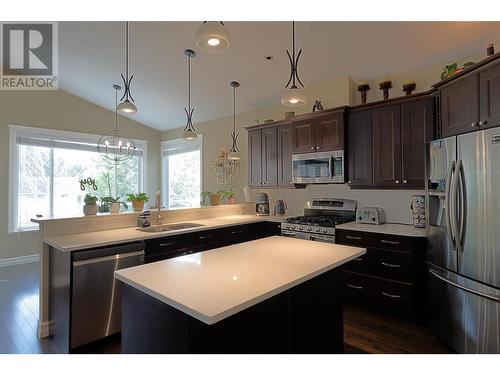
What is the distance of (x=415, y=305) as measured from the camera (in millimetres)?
2736

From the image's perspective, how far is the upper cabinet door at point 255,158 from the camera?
4.58 meters

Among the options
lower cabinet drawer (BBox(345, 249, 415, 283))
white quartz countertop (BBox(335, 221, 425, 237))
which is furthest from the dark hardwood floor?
white quartz countertop (BBox(335, 221, 425, 237))

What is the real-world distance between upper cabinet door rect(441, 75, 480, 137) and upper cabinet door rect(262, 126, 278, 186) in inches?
87.6

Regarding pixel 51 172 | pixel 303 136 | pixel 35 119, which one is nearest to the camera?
pixel 303 136

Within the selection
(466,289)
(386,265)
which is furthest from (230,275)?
(386,265)

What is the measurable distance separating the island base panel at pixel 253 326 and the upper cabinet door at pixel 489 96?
1638mm

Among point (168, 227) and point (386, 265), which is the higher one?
point (168, 227)

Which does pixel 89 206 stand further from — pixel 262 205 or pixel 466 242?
pixel 466 242

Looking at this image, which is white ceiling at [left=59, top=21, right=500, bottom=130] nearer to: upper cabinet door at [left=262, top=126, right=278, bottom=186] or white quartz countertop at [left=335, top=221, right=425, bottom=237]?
upper cabinet door at [left=262, top=126, right=278, bottom=186]

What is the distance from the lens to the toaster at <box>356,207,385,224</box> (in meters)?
3.41

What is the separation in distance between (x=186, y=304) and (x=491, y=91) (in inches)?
102

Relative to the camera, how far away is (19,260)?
508cm

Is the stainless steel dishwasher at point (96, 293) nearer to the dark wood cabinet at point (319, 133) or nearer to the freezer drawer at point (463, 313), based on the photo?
the dark wood cabinet at point (319, 133)

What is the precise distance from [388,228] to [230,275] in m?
2.27
